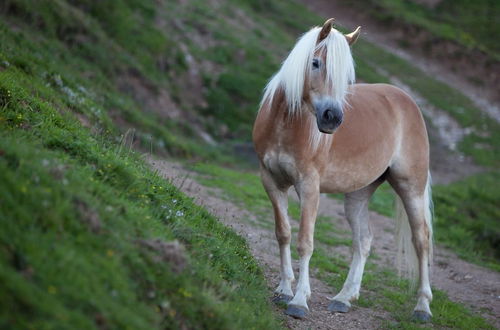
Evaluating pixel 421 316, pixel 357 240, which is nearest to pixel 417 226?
pixel 357 240

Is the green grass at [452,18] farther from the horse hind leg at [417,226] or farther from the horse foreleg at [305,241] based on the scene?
the horse foreleg at [305,241]

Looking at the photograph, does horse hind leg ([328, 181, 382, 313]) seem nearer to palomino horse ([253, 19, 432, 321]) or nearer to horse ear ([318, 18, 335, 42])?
palomino horse ([253, 19, 432, 321])

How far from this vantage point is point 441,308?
24.4 ft

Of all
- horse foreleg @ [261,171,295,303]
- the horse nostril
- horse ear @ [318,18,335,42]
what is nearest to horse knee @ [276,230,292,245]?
horse foreleg @ [261,171,295,303]

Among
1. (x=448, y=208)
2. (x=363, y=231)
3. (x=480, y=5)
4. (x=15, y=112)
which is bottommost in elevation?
(x=448, y=208)

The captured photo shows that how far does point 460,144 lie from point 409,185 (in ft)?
51.1

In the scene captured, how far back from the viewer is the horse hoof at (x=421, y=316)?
6.85 meters

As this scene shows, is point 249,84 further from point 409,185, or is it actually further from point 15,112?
point 15,112

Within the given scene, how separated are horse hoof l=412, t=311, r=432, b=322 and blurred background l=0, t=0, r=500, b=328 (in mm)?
2758

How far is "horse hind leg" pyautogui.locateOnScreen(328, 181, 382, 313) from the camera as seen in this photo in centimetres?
690

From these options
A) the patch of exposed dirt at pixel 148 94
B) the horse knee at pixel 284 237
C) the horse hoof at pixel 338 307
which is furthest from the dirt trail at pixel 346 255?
the patch of exposed dirt at pixel 148 94

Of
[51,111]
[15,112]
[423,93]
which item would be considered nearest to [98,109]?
[51,111]

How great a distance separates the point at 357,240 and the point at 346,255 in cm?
208

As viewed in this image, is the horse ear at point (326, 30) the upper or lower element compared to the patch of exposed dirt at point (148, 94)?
upper
